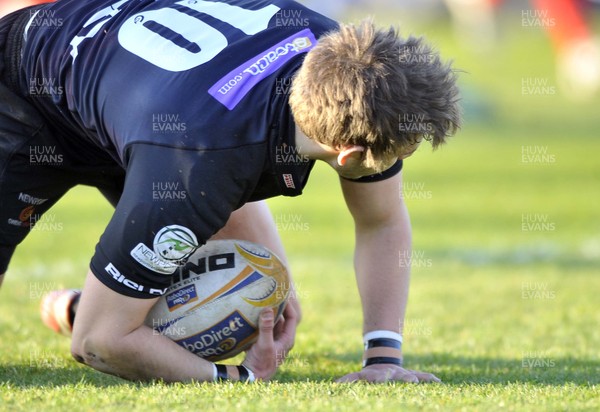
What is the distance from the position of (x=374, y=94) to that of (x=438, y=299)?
177 inches

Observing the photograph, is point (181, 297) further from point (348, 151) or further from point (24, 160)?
point (348, 151)

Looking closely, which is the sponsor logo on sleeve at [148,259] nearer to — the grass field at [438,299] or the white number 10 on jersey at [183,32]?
the grass field at [438,299]

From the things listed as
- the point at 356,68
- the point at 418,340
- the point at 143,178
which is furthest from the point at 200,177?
the point at 418,340

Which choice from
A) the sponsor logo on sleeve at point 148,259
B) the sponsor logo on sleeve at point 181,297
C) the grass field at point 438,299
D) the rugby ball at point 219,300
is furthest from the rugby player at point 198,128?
the grass field at point 438,299

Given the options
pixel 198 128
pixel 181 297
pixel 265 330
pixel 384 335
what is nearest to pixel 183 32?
pixel 198 128

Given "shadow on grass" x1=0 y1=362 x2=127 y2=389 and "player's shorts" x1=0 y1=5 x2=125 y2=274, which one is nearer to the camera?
"shadow on grass" x1=0 y1=362 x2=127 y2=389

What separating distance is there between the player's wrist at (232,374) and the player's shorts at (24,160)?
1181mm

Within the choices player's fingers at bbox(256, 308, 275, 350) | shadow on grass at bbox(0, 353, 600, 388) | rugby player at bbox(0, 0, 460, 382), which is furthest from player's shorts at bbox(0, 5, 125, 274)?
player's fingers at bbox(256, 308, 275, 350)

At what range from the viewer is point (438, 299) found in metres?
7.93

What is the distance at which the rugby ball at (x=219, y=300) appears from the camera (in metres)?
4.42

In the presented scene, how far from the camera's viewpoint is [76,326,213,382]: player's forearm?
4090mm

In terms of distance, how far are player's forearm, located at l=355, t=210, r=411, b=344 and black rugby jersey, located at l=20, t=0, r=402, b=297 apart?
77 centimetres

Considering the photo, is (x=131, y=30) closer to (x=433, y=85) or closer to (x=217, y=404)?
(x=433, y=85)

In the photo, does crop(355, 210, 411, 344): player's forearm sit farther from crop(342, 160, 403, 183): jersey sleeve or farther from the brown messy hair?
the brown messy hair
